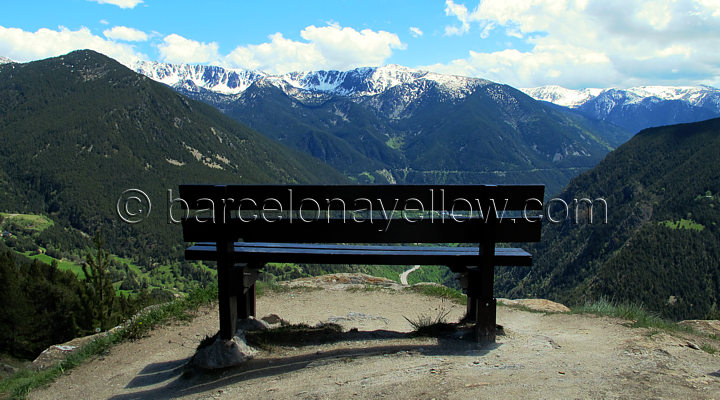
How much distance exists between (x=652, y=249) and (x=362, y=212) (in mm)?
153359

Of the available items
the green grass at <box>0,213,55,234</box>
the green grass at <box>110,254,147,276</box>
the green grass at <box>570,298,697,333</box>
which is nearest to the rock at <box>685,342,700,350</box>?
the green grass at <box>570,298,697,333</box>

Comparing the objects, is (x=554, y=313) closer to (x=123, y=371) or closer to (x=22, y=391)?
(x=123, y=371)

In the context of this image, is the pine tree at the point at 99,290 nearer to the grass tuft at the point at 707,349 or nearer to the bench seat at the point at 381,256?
the bench seat at the point at 381,256

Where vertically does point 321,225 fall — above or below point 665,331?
above

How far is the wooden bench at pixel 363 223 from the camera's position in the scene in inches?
251

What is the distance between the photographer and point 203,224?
6.81 meters

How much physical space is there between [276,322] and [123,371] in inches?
115

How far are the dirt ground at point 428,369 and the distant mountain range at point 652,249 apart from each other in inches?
3601

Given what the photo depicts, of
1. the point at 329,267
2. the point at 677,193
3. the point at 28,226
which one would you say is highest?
the point at 677,193

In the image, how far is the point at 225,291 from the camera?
688 centimetres

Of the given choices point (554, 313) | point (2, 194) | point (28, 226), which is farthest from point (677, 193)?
point (2, 194)

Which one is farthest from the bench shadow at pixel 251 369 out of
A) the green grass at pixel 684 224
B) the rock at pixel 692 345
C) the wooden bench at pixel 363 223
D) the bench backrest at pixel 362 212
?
the green grass at pixel 684 224

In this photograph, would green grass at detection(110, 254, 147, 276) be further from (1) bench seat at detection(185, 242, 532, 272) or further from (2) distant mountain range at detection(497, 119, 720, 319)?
(1) bench seat at detection(185, 242, 532, 272)

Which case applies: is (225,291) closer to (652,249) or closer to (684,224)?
(652,249)
